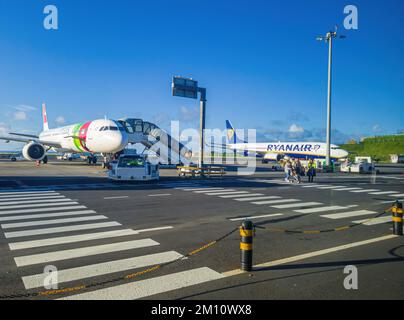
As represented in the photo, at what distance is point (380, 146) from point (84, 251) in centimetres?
11401

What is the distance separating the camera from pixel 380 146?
102750 millimetres

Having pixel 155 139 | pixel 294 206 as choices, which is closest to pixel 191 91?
pixel 155 139

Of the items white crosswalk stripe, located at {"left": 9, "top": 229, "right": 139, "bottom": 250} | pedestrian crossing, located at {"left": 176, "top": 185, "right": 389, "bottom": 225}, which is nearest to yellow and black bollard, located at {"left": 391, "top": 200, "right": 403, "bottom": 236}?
pedestrian crossing, located at {"left": 176, "top": 185, "right": 389, "bottom": 225}

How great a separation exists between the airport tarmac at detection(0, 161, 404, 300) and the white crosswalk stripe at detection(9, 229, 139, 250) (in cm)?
2

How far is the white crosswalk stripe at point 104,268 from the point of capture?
5.15 metres

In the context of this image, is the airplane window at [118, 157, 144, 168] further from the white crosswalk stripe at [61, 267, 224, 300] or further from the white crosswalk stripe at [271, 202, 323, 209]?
the white crosswalk stripe at [61, 267, 224, 300]

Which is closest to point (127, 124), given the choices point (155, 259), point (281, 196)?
point (281, 196)

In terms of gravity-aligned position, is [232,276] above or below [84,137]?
below

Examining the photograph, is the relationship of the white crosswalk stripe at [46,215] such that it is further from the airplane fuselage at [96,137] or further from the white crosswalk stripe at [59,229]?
the airplane fuselage at [96,137]

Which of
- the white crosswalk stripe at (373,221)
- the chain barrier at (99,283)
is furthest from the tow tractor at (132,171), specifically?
the chain barrier at (99,283)

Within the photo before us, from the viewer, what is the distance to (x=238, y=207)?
1248cm

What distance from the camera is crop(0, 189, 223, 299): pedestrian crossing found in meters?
5.01
